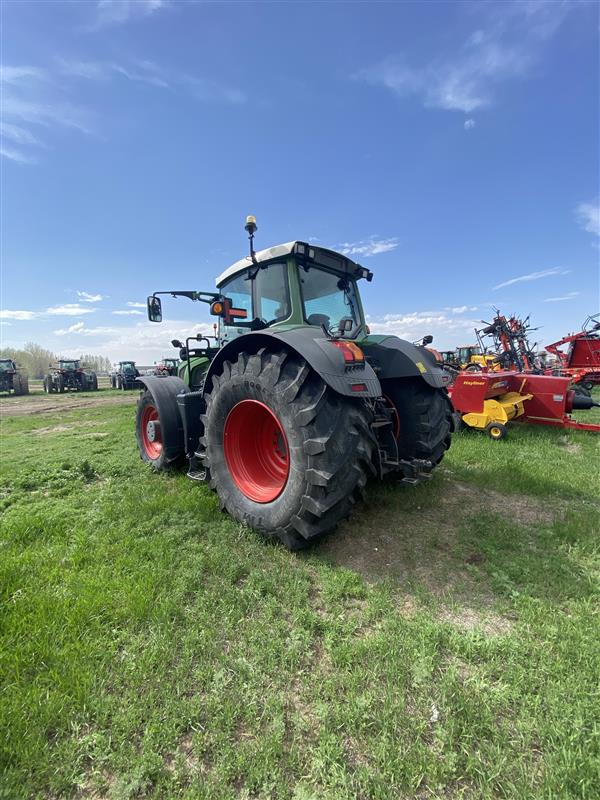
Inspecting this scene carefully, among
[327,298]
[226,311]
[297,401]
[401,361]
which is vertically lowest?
[297,401]

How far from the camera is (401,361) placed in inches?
129

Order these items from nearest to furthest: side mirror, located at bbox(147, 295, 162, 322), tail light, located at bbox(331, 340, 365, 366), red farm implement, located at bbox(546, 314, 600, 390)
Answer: tail light, located at bbox(331, 340, 365, 366)
side mirror, located at bbox(147, 295, 162, 322)
red farm implement, located at bbox(546, 314, 600, 390)

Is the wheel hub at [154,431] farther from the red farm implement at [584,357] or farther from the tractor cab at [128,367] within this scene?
the tractor cab at [128,367]

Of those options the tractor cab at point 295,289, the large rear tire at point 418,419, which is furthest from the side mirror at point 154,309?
the large rear tire at point 418,419

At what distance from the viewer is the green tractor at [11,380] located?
21.9m

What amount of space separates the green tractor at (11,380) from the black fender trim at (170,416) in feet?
76.9

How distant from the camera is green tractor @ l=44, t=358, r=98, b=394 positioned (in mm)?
23398

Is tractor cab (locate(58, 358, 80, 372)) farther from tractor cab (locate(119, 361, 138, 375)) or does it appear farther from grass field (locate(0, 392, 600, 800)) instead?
grass field (locate(0, 392, 600, 800))

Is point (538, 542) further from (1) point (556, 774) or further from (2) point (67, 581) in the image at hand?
(2) point (67, 581)

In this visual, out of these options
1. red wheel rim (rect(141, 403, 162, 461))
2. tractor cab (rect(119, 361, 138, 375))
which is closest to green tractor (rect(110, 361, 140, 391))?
tractor cab (rect(119, 361, 138, 375))

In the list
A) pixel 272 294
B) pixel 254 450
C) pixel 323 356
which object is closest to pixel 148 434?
pixel 254 450

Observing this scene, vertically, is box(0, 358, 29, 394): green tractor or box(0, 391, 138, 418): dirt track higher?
box(0, 358, 29, 394): green tractor

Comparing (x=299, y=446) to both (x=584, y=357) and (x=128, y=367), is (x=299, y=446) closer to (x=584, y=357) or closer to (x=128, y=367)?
(x=584, y=357)

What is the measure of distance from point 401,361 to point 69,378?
86.7 feet
